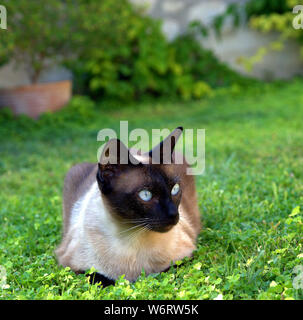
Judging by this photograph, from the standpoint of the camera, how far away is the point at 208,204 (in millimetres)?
3506

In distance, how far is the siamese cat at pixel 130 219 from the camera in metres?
2.27

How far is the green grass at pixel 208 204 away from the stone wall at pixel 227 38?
2.61 metres

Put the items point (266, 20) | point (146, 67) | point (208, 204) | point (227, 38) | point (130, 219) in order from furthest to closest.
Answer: point (227, 38)
point (266, 20)
point (146, 67)
point (208, 204)
point (130, 219)

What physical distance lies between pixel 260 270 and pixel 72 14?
592 cm

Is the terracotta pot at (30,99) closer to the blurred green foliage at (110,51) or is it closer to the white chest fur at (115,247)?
the blurred green foliage at (110,51)

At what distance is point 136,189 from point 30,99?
Answer: 18.6ft

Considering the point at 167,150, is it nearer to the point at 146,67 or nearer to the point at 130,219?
the point at 130,219

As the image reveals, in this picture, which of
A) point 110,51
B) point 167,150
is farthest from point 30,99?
point 167,150

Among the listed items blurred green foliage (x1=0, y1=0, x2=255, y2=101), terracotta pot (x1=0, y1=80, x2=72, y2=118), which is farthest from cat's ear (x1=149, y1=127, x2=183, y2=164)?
terracotta pot (x1=0, y1=80, x2=72, y2=118)

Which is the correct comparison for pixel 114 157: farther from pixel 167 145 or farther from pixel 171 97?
pixel 171 97

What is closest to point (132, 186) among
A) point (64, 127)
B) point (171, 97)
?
point (64, 127)

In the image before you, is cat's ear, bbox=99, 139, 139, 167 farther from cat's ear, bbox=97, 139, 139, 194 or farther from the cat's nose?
the cat's nose
